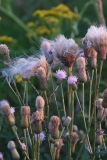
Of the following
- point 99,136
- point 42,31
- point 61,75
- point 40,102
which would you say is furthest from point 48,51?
point 42,31

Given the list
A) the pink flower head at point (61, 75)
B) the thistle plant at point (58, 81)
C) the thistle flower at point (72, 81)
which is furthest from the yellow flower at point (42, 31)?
the thistle flower at point (72, 81)

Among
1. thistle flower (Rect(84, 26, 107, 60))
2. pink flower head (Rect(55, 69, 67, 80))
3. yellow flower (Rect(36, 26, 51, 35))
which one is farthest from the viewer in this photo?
yellow flower (Rect(36, 26, 51, 35))

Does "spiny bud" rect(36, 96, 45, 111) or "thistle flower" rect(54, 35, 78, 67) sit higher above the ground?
"thistle flower" rect(54, 35, 78, 67)

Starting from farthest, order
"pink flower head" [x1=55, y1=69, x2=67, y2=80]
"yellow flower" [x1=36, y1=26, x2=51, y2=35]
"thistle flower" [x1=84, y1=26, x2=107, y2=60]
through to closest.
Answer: "yellow flower" [x1=36, y1=26, x2=51, y2=35]
"pink flower head" [x1=55, y1=69, x2=67, y2=80]
"thistle flower" [x1=84, y1=26, x2=107, y2=60]

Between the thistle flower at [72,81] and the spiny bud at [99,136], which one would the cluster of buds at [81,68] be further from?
the spiny bud at [99,136]

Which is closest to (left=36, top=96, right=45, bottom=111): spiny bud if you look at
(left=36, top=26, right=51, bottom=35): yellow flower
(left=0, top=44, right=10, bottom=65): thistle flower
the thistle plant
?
the thistle plant

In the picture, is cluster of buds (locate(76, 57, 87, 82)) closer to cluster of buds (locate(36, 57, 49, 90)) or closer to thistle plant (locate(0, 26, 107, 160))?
thistle plant (locate(0, 26, 107, 160))

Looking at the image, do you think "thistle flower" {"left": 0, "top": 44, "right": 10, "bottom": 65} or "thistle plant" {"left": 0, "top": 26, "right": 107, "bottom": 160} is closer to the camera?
"thistle plant" {"left": 0, "top": 26, "right": 107, "bottom": 160}

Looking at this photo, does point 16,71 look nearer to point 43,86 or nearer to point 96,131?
point 43,86

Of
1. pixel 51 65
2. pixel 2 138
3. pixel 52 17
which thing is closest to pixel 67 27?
pixel 52 17
